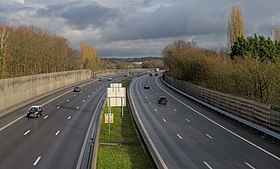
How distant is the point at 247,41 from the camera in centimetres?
6812

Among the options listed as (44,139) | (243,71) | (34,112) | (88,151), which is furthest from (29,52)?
(88,151)

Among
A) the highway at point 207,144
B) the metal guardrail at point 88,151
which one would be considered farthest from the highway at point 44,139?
the highway at point 207,144

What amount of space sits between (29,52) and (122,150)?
69845 millimetres

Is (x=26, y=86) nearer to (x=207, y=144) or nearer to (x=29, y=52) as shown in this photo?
(x=29, y=52)

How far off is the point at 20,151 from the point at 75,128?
10.6m

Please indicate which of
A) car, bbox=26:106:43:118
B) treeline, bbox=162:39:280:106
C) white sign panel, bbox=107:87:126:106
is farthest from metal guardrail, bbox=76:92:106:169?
treeline, bbox=162:39:280:106

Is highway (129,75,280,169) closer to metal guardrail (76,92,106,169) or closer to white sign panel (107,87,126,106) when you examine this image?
white sign panel (107,87,126,106)

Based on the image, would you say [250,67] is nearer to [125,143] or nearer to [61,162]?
[125,143]

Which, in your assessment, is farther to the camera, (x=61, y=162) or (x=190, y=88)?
(x=190, y=88)

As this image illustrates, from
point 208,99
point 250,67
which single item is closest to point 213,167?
point 250,67

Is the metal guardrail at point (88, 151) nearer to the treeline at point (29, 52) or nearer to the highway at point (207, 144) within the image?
the highway at point (207, 144)

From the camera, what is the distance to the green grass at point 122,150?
21.0m

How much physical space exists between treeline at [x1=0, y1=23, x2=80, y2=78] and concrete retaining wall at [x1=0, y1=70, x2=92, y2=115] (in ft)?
14.5

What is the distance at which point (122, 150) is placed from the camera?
2525cm
